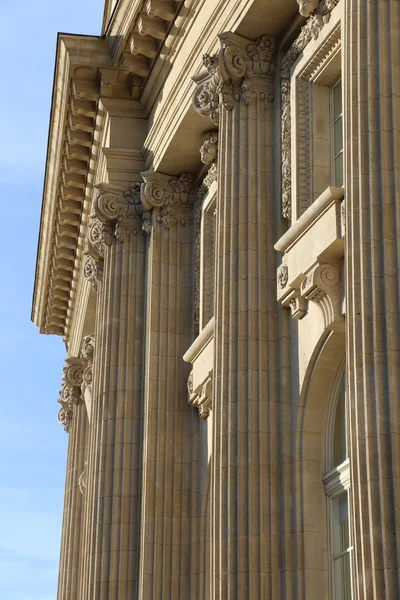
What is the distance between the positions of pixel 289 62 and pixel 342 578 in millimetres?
8037

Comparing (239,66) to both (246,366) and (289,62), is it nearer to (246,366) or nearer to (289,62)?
(289,62)

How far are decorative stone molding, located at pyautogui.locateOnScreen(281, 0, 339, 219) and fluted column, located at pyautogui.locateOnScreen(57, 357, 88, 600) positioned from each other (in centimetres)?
1567

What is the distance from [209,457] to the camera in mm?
22656

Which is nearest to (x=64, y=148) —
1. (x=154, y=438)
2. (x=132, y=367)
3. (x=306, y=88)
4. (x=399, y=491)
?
(x=132, y=367)

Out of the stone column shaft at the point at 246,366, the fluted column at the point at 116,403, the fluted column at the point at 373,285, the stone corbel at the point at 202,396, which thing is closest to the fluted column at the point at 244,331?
the stone column shaft at the point at 246,366

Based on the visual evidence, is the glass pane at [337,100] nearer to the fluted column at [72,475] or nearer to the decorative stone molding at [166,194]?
the decorative stone molding at [166,194]

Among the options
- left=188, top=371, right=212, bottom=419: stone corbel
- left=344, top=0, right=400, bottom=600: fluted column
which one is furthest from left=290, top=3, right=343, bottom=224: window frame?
left=188, top=371, right=212, bottom=419: stone corbel

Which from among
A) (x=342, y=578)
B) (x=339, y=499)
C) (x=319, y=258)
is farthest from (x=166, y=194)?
(x=342, y=578)

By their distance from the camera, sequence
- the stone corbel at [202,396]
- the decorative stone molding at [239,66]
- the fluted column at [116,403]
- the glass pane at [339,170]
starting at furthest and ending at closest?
the fluted column at [116,403], the stone corbel at [202,396], the decorative stone molding at [239,66], the glass pane at [339,170]

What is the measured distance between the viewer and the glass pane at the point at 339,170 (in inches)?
747

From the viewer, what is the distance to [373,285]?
1422 centimetres

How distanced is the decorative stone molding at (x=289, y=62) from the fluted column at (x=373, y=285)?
127 inches

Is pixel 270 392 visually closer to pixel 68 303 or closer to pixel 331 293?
pixel 331 293

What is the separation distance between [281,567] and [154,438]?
254 inches
